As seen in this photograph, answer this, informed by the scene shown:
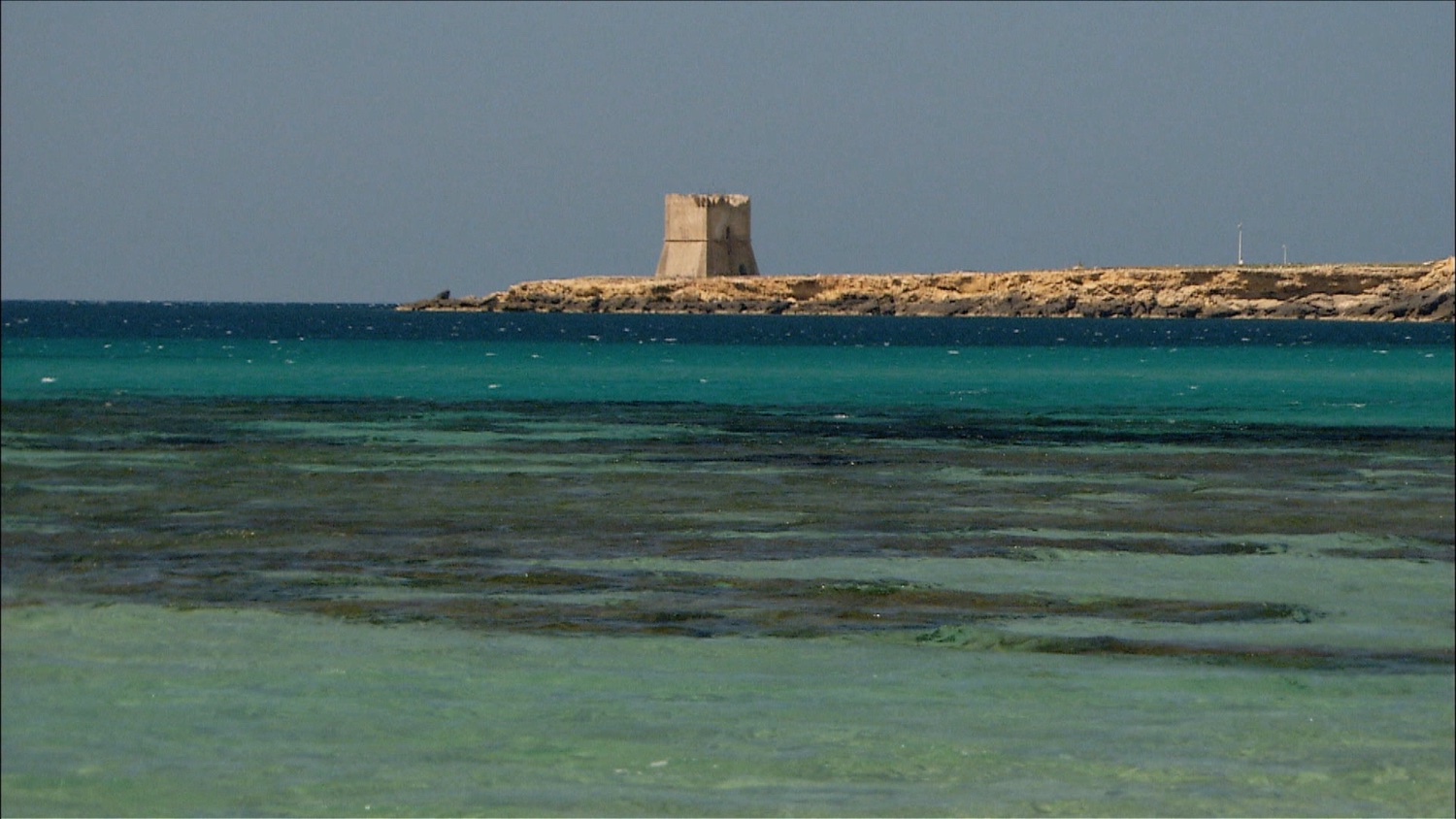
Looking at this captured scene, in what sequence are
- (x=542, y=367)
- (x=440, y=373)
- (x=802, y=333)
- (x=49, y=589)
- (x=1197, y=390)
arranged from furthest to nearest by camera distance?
(x=802, y=333)
(x=542, y=367)
(x=440, y=373)
(x=1197, y=390)
(x=49, y=589)

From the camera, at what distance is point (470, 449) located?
24062 mm

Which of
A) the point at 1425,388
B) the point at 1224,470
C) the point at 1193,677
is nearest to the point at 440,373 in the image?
the point at 1425,388

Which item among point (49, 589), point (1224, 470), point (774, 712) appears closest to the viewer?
point (774, 712)

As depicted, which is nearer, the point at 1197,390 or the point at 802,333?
the point at 1197,390

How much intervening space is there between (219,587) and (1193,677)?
6219 mm

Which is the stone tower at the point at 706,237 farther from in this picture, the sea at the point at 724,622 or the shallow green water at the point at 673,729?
the shallow green water at the point at 673,729

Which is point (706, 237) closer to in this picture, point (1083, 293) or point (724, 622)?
point (1083, 293)

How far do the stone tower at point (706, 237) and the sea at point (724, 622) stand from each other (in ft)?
342

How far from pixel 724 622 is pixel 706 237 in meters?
122

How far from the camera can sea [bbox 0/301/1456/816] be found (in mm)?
7211

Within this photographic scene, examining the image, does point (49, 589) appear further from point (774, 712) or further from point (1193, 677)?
point (1193, 677)

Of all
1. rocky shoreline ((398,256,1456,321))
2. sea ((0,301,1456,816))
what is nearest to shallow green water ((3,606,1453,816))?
sea ((0,301,1456,816))

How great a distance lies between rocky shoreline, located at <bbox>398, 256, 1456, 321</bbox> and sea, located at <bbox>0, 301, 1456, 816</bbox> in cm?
10443

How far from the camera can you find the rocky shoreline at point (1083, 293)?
127000 millimetres
